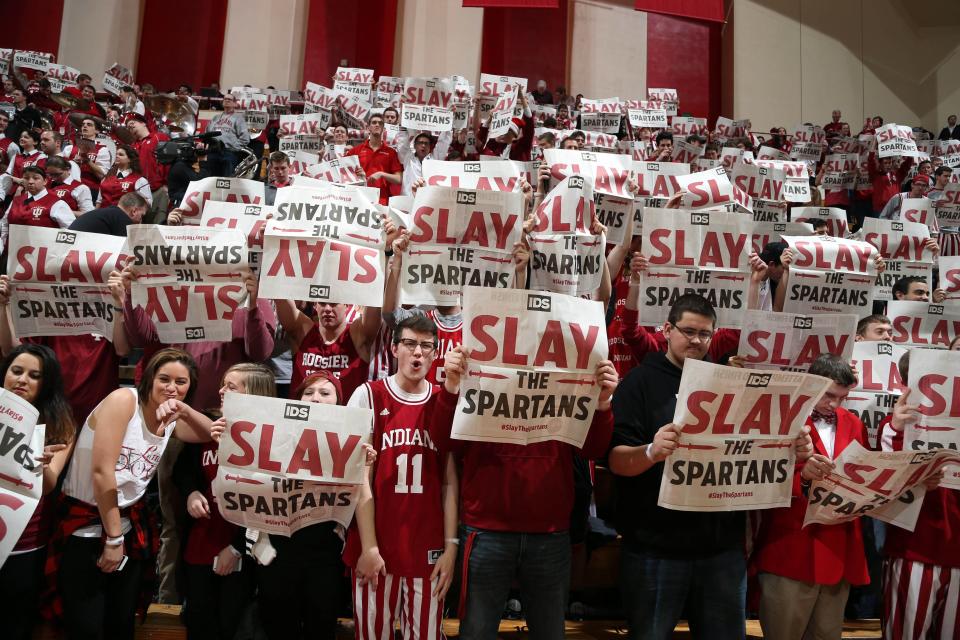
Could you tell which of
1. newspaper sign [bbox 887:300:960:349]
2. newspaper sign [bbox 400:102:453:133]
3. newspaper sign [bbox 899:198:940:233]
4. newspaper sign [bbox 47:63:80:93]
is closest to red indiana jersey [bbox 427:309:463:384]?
newspaper sign [bbox 887:300:960:349]

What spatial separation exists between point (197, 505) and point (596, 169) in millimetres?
3813

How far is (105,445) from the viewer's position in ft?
12.6

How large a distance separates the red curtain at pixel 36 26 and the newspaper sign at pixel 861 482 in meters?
22.1

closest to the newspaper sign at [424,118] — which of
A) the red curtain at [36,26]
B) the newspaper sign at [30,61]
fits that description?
the newspaper sign at [30,61]

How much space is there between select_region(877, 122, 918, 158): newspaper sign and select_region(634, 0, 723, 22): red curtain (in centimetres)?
464

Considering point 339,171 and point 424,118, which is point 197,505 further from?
point 424,118

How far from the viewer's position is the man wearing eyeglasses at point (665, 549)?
147 inches

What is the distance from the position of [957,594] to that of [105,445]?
183 inches

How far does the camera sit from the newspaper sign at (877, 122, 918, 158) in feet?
42.8

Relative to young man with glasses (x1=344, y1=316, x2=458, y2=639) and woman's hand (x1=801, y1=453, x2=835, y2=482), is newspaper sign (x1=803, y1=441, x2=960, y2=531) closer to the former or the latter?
woman's hand (x1=801, y1=453, x2=835, y2=482)

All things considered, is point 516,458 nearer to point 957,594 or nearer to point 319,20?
point 957,594

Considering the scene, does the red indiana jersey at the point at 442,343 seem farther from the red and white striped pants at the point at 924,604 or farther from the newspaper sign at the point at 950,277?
the newspaper sign at the point at 950,277

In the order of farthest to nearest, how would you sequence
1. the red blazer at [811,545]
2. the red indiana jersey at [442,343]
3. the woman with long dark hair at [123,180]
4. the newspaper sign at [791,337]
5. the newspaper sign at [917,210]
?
1. the woman with long dark hair at [123,180]
2. the newspaper sign at [917,210]
3. the newspaper sign at [791,337]
4. the red indiana jersey at [442,343]
5. the red blazer at [811,545]

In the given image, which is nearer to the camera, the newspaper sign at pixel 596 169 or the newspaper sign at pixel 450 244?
the newspaper sign at pixel 450 244
